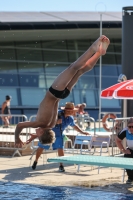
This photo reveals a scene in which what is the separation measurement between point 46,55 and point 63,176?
2362 centimetres

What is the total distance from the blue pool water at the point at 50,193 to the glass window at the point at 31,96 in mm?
21606

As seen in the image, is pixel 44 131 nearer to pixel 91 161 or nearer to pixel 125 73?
pixel 91 161

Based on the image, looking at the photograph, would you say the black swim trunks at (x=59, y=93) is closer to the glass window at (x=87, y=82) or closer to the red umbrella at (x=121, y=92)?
the red umbrella at (x=121, y=92)

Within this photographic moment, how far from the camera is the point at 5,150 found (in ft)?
51.7

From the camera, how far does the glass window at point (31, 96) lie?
32.7 m

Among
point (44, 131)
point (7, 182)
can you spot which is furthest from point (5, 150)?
point (44, 131)

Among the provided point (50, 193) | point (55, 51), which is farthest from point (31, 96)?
point (50, 193)

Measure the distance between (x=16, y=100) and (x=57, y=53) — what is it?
5.07 meters

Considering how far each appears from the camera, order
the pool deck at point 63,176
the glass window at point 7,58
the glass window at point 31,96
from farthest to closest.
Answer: the glass window at point 7,58 < the glass window at point 31,96 < the pool deck at point 63,176

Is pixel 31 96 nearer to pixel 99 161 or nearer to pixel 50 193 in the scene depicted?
pixel 99 161

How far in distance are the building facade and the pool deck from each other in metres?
18.0

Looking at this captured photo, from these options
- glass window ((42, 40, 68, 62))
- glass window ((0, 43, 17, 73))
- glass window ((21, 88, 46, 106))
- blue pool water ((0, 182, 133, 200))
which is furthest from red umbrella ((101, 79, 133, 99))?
glass window ((42, 40, 68, 62))

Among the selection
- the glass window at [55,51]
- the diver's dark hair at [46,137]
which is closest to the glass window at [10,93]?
the glass window at [55,51]

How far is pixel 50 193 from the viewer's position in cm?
1027
